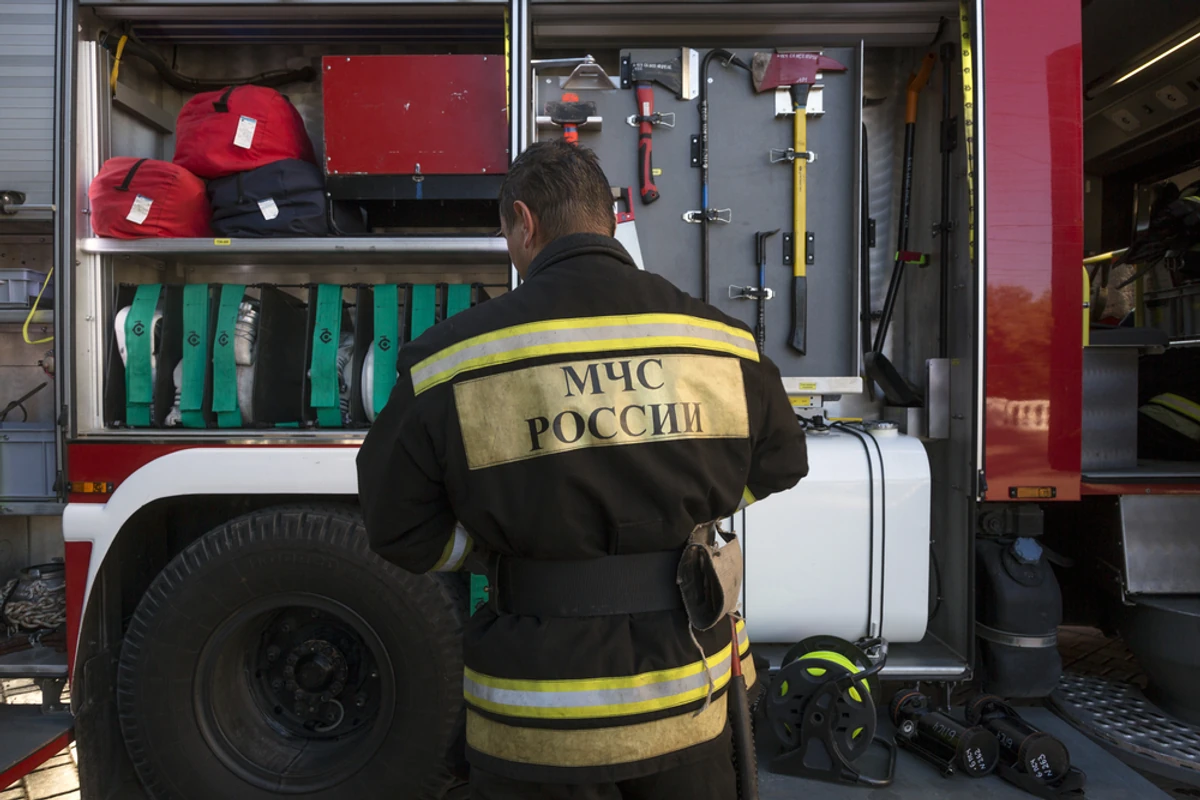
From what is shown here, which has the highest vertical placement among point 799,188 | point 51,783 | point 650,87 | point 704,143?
point 650,87

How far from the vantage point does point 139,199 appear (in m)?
2.69

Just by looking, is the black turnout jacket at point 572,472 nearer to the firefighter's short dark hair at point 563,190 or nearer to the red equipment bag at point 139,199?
the firefighter's short dark hair at point 563,190

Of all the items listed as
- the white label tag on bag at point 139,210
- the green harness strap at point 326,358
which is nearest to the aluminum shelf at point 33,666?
the green harness strap at point 326,358

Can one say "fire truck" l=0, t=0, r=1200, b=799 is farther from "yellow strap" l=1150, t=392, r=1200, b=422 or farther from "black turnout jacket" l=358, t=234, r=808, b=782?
"black turnout jacket" l=358, t=234, r=808, b=782

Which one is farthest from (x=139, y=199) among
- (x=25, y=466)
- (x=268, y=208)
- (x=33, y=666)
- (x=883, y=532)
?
(x=883, y=532)

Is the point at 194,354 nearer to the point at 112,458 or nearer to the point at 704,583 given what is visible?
the point at 112,458

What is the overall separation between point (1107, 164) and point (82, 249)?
19.7ft

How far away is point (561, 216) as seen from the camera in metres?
1.51

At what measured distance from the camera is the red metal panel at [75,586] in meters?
2.61

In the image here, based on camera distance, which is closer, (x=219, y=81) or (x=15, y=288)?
(x=15, y=288)

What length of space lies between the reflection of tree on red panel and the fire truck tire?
217cm

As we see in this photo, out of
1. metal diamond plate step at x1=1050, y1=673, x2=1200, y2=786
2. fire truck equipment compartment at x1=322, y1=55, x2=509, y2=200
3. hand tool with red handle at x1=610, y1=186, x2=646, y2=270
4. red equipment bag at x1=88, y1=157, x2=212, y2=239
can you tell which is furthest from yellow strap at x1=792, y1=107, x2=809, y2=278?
red equipment bag at x1=88, y1=157, x2=212, y2=239

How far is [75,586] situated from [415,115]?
217 centimetres

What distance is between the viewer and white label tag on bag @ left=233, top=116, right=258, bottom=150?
113 inches
